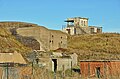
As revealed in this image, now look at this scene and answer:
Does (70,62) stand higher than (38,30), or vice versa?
(38,30)

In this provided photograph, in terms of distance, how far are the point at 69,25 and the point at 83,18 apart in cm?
410

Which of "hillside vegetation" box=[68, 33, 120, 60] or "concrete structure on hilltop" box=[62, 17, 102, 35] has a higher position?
"concrete structure on hilltop" box=[62, 17, 102, 35]

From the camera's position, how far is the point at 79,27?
6756cm

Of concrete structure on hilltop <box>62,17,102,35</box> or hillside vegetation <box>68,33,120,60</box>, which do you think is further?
concrete structure on hilltop <box>62,17,102,35</box>

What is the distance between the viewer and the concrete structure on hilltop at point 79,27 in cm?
6775

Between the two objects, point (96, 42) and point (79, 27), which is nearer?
point (96, 42)

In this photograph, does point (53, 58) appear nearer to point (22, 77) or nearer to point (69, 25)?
point (22, 77)

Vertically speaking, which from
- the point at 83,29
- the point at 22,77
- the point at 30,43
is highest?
the point at 83,29

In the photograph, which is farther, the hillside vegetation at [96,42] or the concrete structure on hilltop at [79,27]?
the concrete structure on hilltop at [79,27]

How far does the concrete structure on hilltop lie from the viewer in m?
67.8

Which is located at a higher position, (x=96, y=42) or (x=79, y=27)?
(x=79, y=27)

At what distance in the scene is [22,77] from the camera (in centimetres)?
1512

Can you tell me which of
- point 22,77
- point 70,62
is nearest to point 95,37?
point 70,62

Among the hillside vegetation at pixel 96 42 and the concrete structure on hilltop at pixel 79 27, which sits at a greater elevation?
the concrete structure on hilltop at pixel 79 27
